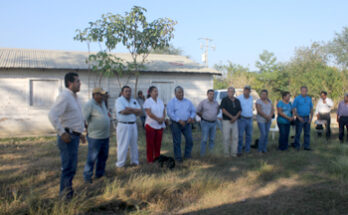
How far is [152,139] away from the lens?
21.5 ft

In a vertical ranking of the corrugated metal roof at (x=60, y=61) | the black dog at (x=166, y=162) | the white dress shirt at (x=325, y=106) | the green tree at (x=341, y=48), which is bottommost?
the black dog at (x=166, y=162)

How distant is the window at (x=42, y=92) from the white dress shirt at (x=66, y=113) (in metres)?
8.71

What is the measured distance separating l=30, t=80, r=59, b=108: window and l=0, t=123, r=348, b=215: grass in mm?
5001

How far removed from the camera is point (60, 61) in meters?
13.0

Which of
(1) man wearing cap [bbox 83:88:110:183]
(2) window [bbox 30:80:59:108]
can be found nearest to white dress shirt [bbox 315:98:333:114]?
(1) man wearing cap [bbox 83:88:110:183]

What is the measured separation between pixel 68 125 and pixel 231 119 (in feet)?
13.9

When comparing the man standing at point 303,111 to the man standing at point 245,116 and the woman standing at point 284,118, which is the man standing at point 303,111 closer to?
the woman standing at point 284,118

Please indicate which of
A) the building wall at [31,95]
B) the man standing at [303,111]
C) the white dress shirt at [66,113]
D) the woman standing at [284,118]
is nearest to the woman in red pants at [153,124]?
the white dress shirt at [66,113]

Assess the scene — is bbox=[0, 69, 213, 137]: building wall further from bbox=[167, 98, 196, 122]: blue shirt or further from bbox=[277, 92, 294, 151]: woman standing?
bbox=[277, 92, 294, 151]: woman standing

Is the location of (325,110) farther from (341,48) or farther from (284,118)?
(341,48)

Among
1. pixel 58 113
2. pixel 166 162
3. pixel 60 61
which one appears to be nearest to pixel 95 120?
pixel 58 113

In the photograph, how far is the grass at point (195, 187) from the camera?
4.10 metres

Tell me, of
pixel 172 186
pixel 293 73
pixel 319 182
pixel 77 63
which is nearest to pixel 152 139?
pixel 172 186

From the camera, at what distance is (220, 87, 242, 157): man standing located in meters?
7.30
